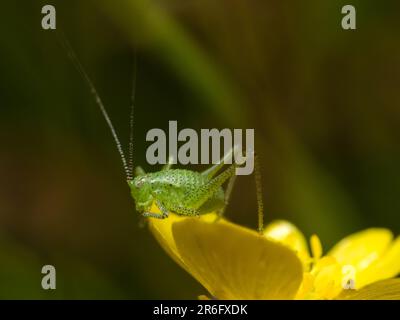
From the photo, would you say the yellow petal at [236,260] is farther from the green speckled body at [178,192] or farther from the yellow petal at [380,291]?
the green speckled body at [178,192]

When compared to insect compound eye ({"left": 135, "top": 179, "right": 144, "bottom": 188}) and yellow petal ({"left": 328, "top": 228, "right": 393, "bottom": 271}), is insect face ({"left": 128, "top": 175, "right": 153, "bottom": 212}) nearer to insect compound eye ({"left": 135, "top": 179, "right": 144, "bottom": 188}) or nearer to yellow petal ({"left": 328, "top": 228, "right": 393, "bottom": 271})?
insect compound eye ({"left": 135, "top": 179, "right": 144, "bottom": 188})

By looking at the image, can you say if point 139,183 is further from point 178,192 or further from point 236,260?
point 236,260

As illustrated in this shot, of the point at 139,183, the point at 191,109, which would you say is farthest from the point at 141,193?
the point at 191,109

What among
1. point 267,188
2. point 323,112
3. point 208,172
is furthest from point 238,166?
point 323,112

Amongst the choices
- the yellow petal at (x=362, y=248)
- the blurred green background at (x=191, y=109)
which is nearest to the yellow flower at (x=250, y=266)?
the yellow petal at (x=362, y=248)

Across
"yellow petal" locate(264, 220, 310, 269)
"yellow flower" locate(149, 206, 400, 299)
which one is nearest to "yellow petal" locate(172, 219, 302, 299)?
"yellow flower" locate(149, 206, 400, 299)

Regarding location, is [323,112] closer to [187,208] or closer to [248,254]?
[187,208]
